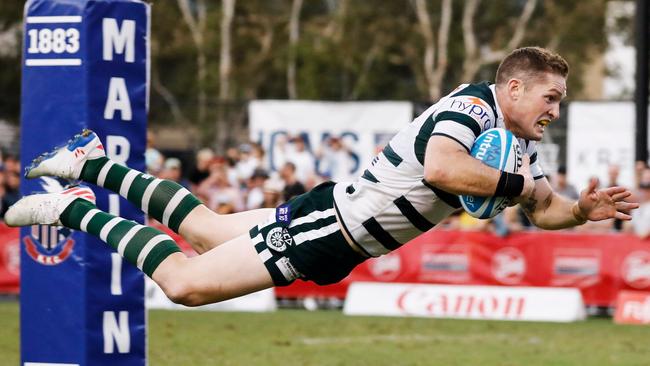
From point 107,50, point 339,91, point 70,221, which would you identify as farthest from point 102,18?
point 339,91

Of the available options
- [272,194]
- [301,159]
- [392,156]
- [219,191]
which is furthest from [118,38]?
[301,159]

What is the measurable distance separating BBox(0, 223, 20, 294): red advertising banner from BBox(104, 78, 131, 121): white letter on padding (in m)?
8.43

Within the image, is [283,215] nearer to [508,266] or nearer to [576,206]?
[576,206]

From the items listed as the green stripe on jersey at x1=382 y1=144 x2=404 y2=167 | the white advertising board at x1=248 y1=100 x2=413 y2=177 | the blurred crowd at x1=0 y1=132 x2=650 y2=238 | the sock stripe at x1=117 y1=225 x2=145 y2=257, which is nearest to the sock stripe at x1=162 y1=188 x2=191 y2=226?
the sock stripe at x1=117 y1=225 x2=145 y2=257

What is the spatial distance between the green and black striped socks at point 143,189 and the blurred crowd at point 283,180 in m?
6.51

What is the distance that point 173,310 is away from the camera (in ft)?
49.7

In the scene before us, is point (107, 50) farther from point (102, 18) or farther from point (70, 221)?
point (70, 221)

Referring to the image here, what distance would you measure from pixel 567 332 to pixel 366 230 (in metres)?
6.69

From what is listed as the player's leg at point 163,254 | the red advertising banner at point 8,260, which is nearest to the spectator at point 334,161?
the red advertising banner at point 8,260

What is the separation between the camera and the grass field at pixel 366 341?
10641 millimetres

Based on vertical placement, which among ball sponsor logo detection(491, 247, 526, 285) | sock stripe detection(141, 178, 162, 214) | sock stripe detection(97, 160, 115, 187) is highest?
sock stripe detection(97, 160, 115, 187)

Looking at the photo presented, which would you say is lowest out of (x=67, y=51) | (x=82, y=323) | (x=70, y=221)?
(x=82, y=323)

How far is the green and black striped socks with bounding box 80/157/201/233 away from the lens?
23.6ft

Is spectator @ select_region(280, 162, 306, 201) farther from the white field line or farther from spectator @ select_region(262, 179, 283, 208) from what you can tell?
the white field line
